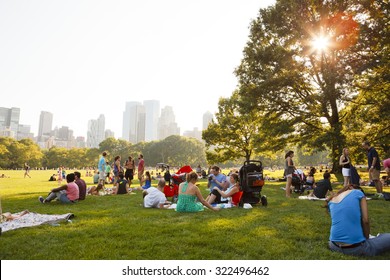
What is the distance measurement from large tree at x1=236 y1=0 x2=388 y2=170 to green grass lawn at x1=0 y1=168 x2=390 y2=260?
1428 centimetres

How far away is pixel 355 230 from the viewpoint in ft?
15.8

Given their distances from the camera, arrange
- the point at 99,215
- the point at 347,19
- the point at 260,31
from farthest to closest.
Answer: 1. the point at 260,31
2. the point at 347,19
3. the point at 99,215

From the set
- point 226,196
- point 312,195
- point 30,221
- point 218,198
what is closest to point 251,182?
point 226,196

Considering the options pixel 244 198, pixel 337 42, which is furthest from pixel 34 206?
pixel 337 42

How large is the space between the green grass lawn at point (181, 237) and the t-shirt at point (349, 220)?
13.5 inches

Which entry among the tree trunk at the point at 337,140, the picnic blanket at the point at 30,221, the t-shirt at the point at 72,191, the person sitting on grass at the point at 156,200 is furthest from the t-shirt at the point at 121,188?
the tree trunk at the point at 337,140

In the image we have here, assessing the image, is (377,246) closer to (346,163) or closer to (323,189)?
(323,189)

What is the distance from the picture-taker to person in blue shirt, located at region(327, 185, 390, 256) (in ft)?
15.6

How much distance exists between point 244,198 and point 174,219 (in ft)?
11.3

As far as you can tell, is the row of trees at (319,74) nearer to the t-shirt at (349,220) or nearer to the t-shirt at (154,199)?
the t-shirt at (154,199)

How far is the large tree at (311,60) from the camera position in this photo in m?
20.0

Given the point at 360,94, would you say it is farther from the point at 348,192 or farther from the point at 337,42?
the point at 348,192

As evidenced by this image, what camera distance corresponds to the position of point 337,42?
21516 millimetres

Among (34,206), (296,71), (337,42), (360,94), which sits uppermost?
(337,42)
